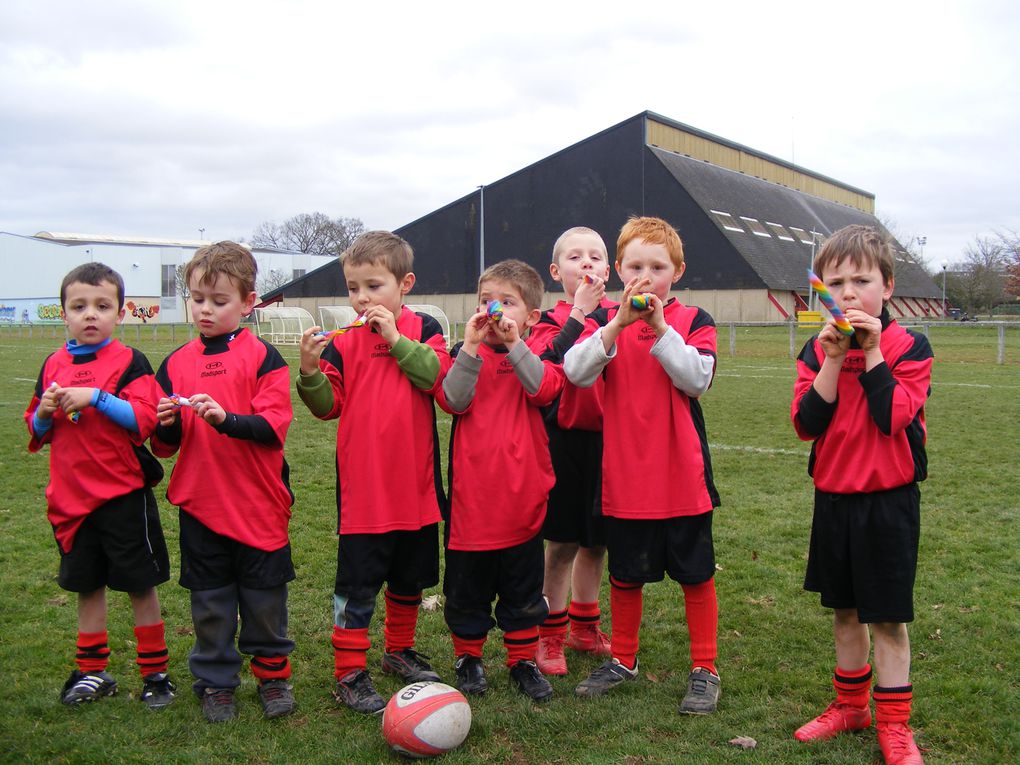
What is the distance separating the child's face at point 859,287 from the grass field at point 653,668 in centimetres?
166

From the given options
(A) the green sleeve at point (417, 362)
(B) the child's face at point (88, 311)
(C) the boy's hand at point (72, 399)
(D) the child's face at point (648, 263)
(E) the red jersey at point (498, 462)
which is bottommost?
(E) the red jersey at point (498, 462)

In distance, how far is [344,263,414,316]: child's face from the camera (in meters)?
3.66

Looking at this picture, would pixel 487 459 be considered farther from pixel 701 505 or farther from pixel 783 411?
pixel 783 411

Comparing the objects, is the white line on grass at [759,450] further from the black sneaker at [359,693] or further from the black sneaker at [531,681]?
the black sneaker at [359,693]

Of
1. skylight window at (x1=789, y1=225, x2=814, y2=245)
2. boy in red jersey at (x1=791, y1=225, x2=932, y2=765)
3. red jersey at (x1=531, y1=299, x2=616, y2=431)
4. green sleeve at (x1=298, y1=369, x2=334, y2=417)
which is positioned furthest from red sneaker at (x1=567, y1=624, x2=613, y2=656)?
skylight window at (x1=789, y1=225, x2=814, y2=245)

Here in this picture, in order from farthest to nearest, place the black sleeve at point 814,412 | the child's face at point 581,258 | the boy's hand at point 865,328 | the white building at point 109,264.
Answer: the white building at point 109,264
the child's face at point 581,258
the black sleeve at point 814,412
the boy's hand at point 865,328

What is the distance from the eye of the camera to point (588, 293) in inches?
154

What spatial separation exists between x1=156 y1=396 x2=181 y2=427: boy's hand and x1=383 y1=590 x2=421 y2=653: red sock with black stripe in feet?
4.04

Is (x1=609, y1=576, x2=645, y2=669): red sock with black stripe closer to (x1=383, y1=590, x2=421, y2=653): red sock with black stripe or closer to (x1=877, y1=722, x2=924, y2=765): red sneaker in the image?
(x1=383, y1=590, x2=421, y2=653): red sock with black stripe

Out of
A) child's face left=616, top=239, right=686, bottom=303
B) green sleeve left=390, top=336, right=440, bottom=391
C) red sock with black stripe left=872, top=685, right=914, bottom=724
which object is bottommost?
red sock with black stripe left=872, top=685, right=914, bottom=724

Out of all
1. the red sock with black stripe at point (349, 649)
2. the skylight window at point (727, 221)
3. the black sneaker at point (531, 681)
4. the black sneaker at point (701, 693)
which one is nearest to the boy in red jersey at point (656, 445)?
the black sneaker at point (701, 693)

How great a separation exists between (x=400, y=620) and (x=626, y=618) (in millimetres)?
1025

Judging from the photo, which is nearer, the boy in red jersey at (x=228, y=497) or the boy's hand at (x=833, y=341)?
the boy's hand at (x=833, y=341)

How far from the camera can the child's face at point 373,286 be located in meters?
3.66
